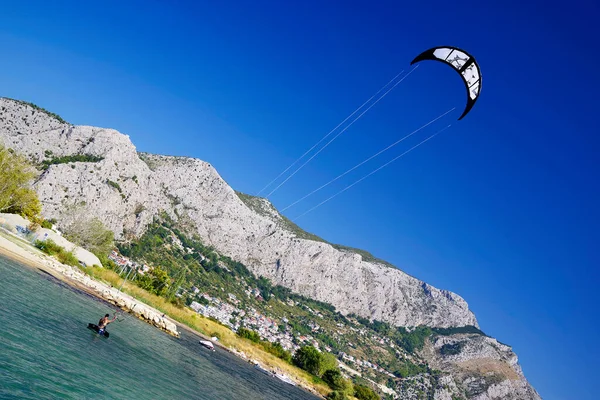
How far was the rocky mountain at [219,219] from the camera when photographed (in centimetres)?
10531

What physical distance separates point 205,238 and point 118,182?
4453cm

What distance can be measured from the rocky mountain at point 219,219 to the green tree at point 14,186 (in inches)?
606

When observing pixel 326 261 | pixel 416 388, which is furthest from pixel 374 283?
pixel 416 388

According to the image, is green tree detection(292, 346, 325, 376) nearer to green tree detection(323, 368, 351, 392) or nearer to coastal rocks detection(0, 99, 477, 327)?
green tree detection(323, 368, 351, 392)

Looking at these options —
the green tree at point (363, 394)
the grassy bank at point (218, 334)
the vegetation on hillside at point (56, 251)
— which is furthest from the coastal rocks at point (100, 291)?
the green tree at point (363, 394)

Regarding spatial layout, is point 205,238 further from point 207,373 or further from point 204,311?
point 207,373

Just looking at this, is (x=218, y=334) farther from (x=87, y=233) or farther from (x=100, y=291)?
(x=100, y=291)

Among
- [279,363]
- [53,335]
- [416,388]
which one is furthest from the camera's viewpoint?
[416,388]

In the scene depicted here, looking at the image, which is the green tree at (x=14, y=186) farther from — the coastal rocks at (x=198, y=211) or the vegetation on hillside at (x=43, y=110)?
the vegetation on hillside at (x=43, y=110)

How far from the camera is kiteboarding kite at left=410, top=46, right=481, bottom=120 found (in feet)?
46.5

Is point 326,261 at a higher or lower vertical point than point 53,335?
higher

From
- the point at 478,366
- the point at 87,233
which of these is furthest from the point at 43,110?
the point at 478,366

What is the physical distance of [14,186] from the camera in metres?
49.7

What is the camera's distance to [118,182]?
372 ft
